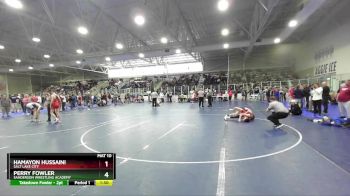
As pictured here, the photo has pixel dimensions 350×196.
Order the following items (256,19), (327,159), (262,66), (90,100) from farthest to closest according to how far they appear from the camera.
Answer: (262,66), (90,100), (256,19), (327,159)

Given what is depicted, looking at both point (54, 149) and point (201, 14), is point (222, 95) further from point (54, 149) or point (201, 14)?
point (54, 149)

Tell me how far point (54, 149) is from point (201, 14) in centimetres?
1215

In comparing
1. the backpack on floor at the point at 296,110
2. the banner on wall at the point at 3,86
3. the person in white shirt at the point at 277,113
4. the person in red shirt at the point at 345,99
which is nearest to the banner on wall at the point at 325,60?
the backpack on floor at the point at 296,110

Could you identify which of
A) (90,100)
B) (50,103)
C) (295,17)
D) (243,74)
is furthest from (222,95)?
(50,103)

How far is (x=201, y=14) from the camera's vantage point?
15.3 m

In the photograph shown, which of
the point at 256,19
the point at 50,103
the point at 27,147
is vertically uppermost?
the point at 256,19

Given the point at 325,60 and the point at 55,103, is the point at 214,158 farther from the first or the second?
the point at 325,60

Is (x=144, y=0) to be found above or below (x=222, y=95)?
above

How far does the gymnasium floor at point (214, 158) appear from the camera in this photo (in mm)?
3762
